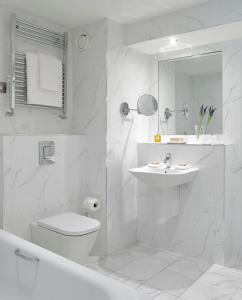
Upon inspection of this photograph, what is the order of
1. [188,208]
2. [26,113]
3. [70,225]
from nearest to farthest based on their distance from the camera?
[70,225]
[26,113]
[188,208]

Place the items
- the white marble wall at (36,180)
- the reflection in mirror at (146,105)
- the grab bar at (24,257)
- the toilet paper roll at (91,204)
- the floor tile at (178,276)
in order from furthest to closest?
1. the reflection in mirror at (146,105)
2. the toilet paper roll at (91,204)
3. the white marble wall at (36,180)
4. the floor tile at (178,276)
5. the grab bar at (24,257)

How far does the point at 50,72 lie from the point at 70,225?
139cm

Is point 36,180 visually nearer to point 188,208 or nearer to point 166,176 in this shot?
point 166,176

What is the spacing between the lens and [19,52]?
274 centimetres

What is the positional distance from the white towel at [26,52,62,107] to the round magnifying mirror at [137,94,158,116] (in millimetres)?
891

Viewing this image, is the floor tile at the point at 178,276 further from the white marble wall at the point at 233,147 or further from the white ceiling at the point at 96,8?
the white ceiling at the point at 96,8

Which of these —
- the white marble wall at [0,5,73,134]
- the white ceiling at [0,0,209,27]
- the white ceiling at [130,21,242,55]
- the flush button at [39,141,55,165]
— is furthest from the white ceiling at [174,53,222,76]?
the flush button at [39,141,55,165]

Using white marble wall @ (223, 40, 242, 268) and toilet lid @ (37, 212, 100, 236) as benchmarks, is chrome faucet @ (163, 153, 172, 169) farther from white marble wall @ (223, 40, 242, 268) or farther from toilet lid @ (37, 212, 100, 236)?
toilet lid @ (37, 212, 100, 236)

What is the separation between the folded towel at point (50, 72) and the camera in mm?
2805

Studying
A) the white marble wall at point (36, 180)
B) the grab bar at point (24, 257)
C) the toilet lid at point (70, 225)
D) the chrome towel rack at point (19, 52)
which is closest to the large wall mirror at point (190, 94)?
the white marble wall at point (36, 180)

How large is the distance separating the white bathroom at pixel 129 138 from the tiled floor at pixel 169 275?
1 cm

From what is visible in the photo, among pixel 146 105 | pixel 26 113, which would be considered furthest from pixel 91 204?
pixel 146 105

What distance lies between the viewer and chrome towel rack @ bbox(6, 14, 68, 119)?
8.65ft

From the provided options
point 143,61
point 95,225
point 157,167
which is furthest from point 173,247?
point 143,61
